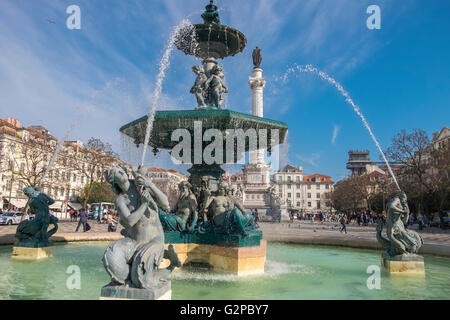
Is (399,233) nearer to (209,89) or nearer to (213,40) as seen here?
(209,89)

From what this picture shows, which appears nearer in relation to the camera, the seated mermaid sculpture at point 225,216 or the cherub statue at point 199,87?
the seated mermaid sculpture at point 225,216

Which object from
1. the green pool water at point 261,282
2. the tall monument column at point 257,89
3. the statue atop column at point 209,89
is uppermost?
the tall monument column at point 257,89

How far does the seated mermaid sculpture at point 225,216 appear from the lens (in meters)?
7.16

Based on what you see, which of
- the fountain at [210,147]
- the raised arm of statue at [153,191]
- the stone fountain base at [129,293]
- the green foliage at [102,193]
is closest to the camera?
the stone fountain base at [129,293]

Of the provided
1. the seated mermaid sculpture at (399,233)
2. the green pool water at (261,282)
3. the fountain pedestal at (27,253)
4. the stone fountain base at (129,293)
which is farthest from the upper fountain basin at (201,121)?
the stone fountain base at (129,293)

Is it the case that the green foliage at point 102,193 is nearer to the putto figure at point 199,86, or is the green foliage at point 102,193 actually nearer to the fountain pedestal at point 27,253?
the fountain pedestal at point 27,253

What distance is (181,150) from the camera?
9562 millimetres

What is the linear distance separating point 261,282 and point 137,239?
3136 millimetres

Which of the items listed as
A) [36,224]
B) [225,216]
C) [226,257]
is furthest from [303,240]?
[36,224]

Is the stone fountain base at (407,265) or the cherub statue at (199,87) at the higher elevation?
the cherub statue at (199,87)

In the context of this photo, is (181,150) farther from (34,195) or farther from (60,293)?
(60,293)

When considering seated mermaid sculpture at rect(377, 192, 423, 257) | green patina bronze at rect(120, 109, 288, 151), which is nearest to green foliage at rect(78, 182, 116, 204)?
green patina bronze at rect(120, 109, 288, 151)

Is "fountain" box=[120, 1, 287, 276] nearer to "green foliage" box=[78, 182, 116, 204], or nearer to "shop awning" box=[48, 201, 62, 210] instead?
"green foliage" box=[78, 182, 116, 204]
